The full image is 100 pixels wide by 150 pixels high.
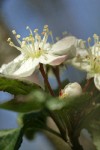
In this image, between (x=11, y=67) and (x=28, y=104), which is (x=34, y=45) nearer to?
(x=11, y=67)

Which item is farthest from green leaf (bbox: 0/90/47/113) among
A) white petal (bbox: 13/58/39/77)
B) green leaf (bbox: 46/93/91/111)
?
white petal (bbox: 13/58/39/77)

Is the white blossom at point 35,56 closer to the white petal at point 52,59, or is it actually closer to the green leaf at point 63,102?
the white petal at point 52,59

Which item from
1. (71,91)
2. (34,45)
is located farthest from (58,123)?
(34,45)

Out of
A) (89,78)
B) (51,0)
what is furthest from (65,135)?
(51,0)

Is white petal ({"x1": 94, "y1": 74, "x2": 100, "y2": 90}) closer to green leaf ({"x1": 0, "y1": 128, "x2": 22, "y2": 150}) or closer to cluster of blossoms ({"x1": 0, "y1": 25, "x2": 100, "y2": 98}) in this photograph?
cluster of blossoms ({"x1": 0, "y1": 25, "x2": 100, "y2": 98})

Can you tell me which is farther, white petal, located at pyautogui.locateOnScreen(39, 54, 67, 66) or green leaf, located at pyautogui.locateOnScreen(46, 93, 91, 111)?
white petal, located at pyautogui.locateOnScreen(39, 54, 67, 66)

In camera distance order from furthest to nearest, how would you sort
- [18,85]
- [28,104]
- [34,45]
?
[34,45] < [18,85] < [28,104]

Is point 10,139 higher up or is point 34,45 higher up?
point 34,45
